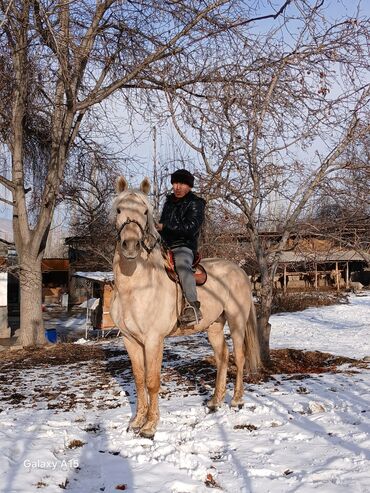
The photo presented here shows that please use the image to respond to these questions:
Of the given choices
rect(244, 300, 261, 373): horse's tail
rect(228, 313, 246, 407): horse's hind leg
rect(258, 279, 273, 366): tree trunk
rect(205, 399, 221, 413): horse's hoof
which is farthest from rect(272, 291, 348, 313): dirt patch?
rect(205, 399, 221, 413): horse's hoof

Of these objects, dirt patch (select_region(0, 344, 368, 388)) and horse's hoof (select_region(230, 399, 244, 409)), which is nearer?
horse's hoof (select_region(230, 399, 244, 409))

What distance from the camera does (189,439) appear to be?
4.54 m

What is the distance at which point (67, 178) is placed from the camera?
1512cm

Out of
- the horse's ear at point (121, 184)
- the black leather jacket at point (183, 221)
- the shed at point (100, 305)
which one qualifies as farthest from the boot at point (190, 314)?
the shed at point (100, 305)

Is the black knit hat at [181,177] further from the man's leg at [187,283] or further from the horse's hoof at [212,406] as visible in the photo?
the horse's hoof at [212,406]

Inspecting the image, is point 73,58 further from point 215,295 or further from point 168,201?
point 215,295

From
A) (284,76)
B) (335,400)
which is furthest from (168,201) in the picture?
(284,76)

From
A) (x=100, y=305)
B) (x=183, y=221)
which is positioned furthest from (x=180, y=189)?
(x=100, y=305)

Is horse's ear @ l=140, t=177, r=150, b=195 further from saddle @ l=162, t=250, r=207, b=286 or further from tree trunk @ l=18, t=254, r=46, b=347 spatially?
tree trunk @ l=18, t=254, r=46, b=347

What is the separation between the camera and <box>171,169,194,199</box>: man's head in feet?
18.1

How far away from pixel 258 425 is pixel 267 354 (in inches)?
151

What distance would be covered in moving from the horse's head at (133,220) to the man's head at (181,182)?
2.19 ft

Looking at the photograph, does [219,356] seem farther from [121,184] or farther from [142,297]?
[121,184]

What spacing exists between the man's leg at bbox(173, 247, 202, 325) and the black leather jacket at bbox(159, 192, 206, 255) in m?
0.15
